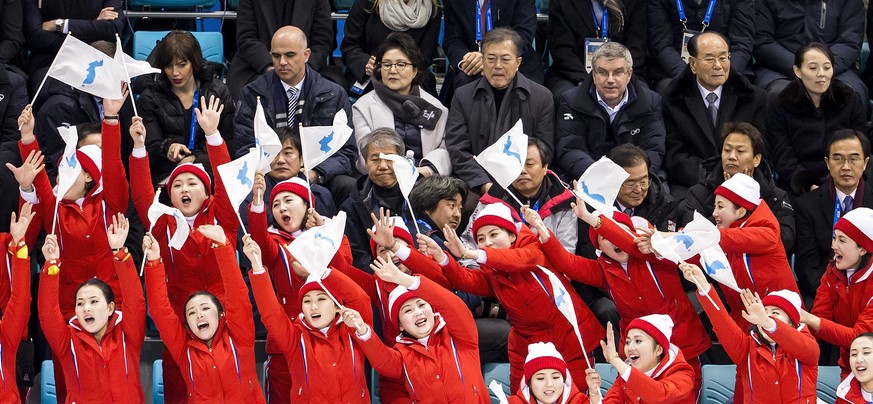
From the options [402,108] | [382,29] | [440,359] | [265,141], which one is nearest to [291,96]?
[402,108]

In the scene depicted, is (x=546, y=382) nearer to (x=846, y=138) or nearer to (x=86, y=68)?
(x=846, y=138)

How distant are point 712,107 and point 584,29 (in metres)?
1.14

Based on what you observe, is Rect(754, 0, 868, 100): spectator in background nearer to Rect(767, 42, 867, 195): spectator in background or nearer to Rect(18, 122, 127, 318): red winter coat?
Rect(767, 42, 867, 195): spectator in background

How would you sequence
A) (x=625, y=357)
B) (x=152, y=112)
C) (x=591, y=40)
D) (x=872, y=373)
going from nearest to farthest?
(x=872, y=373) → (x=625, y=357) → (x=152, y=112) → (x=591, y=40)

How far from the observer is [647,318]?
7730mm

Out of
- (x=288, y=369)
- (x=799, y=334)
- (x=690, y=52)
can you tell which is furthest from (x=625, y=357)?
(x=690, y=52)

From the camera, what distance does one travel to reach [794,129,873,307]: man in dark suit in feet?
29.4

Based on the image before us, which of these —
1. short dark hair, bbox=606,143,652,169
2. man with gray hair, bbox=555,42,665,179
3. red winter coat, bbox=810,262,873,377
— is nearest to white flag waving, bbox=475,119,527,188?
short dark hair, bbox=606,143,652,169

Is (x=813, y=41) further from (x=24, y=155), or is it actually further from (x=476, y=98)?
(x=24, y=155)

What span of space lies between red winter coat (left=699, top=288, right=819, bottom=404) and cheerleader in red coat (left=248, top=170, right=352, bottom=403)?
2.08 m

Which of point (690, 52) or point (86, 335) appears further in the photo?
point (690, 52)

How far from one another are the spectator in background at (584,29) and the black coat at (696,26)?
0.09 metres

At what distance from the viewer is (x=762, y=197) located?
886cm

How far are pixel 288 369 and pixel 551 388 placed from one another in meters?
1.49
